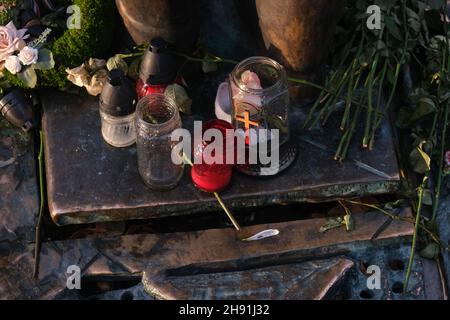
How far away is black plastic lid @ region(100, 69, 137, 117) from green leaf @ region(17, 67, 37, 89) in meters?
0.37

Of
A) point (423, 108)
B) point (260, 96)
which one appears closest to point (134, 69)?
point (260, 96)

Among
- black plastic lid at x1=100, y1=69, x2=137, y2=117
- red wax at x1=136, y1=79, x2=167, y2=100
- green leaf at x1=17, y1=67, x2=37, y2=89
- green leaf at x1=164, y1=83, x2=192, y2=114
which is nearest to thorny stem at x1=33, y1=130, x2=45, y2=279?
green leaf at x1=17, y1=67, x2=37, y2=89

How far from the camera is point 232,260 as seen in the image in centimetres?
295

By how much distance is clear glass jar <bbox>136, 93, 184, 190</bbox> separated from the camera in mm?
2938

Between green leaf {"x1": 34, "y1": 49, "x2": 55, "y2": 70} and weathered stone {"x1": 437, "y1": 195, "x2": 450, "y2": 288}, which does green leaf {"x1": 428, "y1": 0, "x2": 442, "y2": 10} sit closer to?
weathered stone {"x1": 437, "y1": 195, "x2": 450, "y2": 288}

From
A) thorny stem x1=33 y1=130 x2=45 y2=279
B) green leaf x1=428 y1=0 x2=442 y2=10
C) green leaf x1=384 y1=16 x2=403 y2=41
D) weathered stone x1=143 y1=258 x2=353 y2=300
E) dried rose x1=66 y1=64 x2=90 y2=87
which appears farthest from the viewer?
green leaf x1=428 y1=0 x2=442 y2=10

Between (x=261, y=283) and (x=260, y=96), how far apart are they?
0.71m

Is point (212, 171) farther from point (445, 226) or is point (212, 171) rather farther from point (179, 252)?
point (445, 226)

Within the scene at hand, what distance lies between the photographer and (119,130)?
10.2 ft

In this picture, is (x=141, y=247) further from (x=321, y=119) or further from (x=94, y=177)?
(x=321, y=119)

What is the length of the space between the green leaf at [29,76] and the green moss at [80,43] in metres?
0.02

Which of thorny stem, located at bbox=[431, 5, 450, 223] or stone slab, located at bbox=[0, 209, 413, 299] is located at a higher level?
thorny stem, located at bbox=[431, 5, 450, 223]
